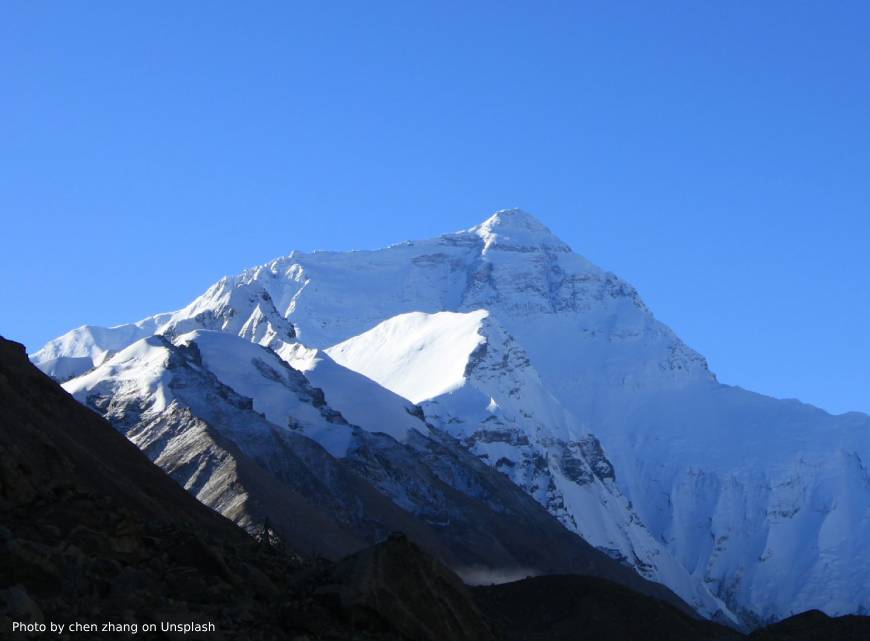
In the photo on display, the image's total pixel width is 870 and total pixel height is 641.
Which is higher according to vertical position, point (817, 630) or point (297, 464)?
point (297, 464)

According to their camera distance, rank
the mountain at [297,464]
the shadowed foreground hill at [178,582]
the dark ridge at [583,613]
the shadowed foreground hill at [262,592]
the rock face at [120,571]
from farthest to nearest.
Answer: the mountain at [297,464], the dark ridge at [583,613], the shadowed foreground hill at [262,592], the shadowed foreground hill at [178,582], the rock face at [120,571]

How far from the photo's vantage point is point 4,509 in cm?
3528

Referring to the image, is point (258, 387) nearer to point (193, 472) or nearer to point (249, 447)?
point (249, 447)

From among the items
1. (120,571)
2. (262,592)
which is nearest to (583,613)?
(262,592)

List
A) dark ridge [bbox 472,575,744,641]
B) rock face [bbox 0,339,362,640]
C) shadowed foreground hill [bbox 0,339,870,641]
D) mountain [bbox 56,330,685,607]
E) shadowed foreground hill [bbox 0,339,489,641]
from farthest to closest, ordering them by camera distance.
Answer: mountain [bbox 56,330,685,607]
dark ridge [bbox 472,575,744,641]
shadowed foreground hill [bbox 0,339,870,641]
shadowed foreground hill [bbox 0,339,489,641]
rock face [bbox 0,339,362,640]

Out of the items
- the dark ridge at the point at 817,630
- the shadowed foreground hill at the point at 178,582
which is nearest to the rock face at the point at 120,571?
the shadowed foreground hill at the point at 178,582

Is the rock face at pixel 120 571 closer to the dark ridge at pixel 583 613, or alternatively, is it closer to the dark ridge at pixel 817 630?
the dark ridge at pixel 583 613

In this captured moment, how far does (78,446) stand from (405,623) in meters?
44.8

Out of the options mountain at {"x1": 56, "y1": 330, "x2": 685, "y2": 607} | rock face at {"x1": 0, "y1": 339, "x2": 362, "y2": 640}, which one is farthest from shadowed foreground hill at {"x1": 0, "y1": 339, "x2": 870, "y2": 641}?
mountain at {"x1": 56, "y1": 330, "x2": 685, "y2": 607}

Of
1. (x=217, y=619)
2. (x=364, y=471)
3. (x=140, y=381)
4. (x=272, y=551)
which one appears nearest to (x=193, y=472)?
(x=140, y=381)

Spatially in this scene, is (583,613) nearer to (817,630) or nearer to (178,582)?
(817,630)

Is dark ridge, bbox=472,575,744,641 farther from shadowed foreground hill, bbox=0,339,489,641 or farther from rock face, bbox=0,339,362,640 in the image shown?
rock face, bbox=0,339,362,640

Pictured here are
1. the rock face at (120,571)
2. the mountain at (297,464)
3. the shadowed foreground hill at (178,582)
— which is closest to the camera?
the rock face at (120,571)

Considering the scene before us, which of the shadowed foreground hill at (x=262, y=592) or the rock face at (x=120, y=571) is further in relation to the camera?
the shadowed foreground hill at (x=262, y=592)
